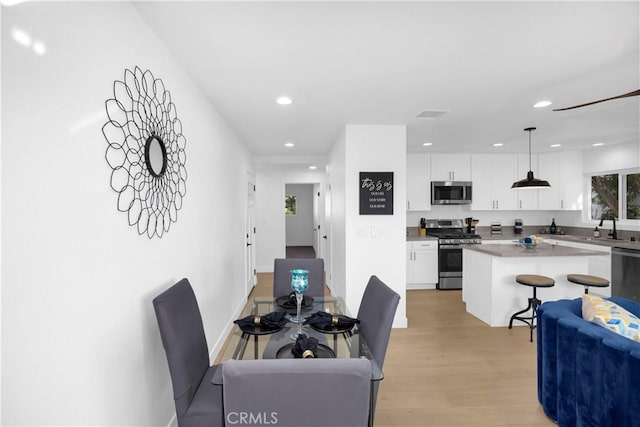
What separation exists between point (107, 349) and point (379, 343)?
1264 millimetres

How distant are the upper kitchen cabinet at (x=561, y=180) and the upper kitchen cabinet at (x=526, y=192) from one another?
2.9 inches

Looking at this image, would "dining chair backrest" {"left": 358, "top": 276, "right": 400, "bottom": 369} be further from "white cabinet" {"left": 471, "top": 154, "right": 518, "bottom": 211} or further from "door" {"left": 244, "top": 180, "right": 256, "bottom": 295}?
"white cabinet" {"left": 471, "top": 154, "right": 518, "bottom": 211}

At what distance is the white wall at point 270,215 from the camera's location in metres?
6.97

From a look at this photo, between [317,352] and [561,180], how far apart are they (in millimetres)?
5993

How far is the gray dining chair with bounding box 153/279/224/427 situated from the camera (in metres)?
1.46

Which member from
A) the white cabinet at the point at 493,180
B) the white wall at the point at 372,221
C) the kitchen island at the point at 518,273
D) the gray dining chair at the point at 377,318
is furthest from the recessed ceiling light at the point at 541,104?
the white cabinet at the point at 493,180

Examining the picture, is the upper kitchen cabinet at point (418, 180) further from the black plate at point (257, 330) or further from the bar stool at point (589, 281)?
the black plate at point (257, 330)

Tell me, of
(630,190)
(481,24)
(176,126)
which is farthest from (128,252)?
(630,190)

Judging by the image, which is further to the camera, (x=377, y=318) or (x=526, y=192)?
(x=526, y=192)

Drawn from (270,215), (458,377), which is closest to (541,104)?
(458,377)

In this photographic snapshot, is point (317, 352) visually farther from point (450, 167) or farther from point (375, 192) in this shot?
point (450, 167)

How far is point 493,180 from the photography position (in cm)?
563

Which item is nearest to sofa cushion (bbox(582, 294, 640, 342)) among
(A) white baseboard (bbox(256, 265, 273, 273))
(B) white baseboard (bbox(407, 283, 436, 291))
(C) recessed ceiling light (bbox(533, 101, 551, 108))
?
(C) recessed ceiling light (bbox(533, 101, 551, 108))

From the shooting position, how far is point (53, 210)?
1.00 meters
